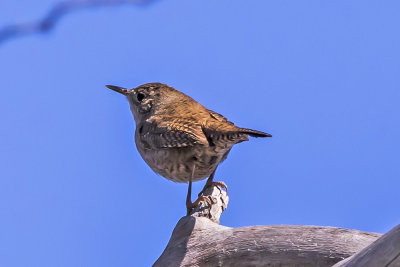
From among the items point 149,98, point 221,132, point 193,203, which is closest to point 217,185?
point 193,203

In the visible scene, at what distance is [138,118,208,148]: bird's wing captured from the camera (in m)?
5.52

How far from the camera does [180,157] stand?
5.74m

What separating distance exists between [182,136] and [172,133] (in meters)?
0.21

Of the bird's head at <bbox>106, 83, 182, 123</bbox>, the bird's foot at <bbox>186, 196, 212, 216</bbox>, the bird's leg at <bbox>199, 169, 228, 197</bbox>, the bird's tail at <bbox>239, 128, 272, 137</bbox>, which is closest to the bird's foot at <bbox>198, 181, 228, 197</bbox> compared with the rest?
the bird's leg at <bbox>199, 169, 228, 197</bbox>

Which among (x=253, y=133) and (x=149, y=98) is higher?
(x=149, y=98)

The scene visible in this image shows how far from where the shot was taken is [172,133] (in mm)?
5785

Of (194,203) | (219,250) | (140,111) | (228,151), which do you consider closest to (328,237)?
(219,250)

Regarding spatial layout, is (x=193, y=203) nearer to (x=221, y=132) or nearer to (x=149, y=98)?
(x=221, y=132)

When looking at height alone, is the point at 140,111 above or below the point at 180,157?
above

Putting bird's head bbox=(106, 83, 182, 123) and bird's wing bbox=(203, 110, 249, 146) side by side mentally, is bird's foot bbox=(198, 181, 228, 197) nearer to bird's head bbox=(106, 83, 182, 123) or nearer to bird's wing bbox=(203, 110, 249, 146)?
bird's wing bbox=(203, 110, 249, 146)

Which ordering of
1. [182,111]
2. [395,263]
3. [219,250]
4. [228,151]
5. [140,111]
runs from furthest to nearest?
1. [140,111]
2. [182,111]
3. [228,151]
4. [219,250]
5. [395,263]

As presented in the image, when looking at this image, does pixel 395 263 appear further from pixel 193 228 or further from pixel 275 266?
pixel 193 228

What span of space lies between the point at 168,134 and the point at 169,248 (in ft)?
4.78

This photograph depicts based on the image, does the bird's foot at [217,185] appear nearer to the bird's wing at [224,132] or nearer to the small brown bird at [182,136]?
the small brown bird at [182,136]
